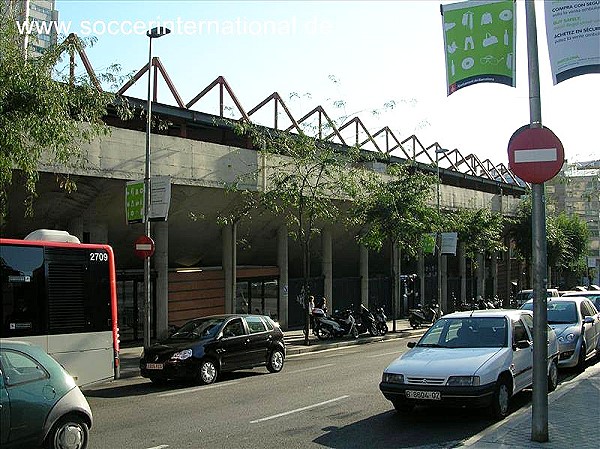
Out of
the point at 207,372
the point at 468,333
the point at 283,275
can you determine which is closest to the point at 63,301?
the point at 207,372

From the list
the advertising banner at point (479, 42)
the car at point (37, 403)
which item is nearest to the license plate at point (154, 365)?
the car at point (37, 403)

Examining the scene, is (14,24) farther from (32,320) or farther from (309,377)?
(309,377)

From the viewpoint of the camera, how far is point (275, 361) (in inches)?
657

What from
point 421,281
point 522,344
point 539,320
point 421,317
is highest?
point 539,320

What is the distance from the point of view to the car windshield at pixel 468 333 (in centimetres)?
1061

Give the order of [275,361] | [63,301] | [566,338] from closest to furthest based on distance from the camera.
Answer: [63,301]
[566,338]
[275,361]

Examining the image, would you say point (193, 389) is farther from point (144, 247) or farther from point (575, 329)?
point (575, 329)

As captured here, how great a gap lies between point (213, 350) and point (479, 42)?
899cm

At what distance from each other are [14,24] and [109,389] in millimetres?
7521

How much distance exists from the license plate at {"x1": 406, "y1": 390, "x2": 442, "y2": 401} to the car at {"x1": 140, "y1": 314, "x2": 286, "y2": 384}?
6034 millimetres

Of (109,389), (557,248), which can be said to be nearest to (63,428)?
(109,389)

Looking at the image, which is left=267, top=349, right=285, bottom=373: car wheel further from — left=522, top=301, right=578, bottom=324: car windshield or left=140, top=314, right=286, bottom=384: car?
left=522, top=301, right=578, bottom=324: car windshield

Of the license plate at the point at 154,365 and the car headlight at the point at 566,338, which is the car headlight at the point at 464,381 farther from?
the license plate at the point at 154,365

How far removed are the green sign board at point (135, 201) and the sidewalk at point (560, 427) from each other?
11.6 m
